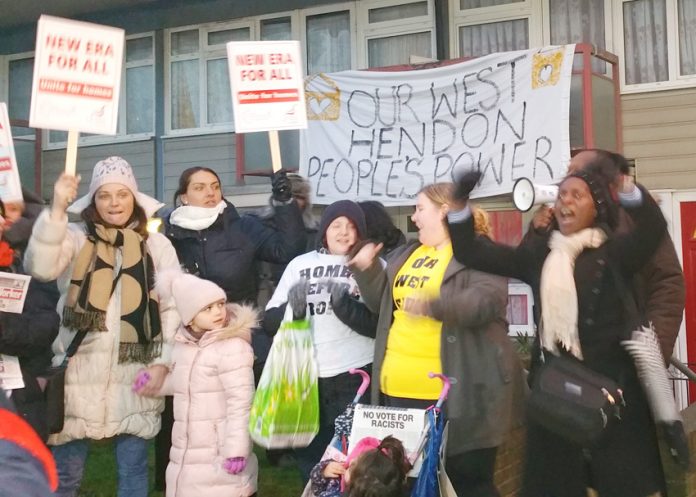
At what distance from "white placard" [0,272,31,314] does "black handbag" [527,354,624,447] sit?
246 centimetres

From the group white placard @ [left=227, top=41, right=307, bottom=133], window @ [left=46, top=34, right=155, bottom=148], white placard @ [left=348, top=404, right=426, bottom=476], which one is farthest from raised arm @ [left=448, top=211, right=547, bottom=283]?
window @ [left=46, top=34, right=155, bottom=148]

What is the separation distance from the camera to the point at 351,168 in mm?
10609

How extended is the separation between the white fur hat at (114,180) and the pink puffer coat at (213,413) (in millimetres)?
815

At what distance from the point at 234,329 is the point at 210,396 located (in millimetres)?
340

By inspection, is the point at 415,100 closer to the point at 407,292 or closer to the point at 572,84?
the point at 572,84

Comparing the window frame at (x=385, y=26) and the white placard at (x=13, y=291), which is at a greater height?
the window frame at (x=385, y=26)

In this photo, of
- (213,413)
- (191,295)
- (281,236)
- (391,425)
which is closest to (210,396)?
(213,413)

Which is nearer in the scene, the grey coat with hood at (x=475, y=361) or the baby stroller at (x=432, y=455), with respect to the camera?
the baby stroller at (x=432, y=455)

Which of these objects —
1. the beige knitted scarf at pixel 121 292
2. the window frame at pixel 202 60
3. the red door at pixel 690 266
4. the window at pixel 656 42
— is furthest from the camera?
the window frame at pixel 202 60

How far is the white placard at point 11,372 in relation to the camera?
14.9ft

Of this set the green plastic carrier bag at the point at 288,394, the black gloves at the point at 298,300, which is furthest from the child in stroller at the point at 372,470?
the black gloves at the point at 298,300

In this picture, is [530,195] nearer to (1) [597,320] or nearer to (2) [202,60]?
(1) [597,320]

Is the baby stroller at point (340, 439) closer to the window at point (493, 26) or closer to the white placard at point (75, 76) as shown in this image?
the white placard at point (75, 76)

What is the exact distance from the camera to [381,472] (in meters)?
3.88
